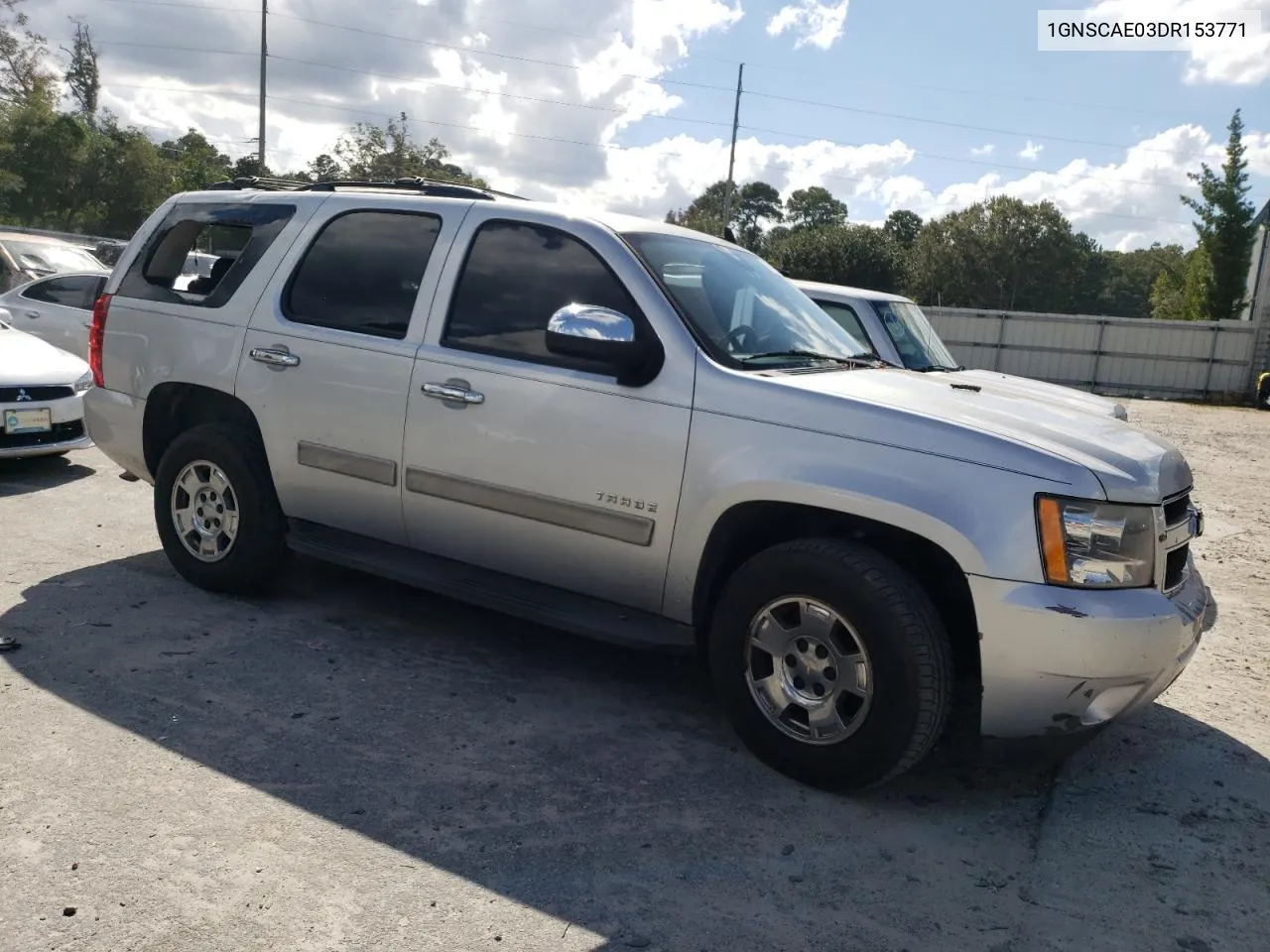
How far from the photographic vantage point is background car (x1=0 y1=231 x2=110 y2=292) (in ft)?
38.4

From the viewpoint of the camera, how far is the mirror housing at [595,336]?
3.65 meters

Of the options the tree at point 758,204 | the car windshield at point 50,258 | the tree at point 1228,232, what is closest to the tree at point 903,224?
the tree at point 758,204

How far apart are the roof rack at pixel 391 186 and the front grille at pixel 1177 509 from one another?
2.81 meters

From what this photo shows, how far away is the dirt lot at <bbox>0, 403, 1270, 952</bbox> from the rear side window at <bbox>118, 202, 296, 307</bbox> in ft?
4.95

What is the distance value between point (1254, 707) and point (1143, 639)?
188cm

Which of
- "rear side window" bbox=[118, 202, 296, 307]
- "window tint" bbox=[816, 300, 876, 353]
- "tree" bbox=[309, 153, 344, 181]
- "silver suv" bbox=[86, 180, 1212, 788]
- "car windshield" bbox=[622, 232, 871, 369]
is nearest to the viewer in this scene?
"silver suv" bbox=[86, 180, 1212, 788]

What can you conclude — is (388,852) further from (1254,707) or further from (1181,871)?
(1254,707)

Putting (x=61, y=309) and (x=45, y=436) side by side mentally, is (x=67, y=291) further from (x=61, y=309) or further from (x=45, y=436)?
(x=45, y=436)

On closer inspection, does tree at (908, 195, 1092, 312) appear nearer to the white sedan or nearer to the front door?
the white sedan

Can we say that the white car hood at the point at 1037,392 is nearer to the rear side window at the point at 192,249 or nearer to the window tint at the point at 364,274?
the window tint at the point at 364,274

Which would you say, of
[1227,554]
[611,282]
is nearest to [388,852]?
[611,282]

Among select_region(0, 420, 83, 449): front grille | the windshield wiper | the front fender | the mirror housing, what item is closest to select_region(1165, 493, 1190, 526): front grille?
the front fender

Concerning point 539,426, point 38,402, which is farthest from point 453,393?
point 38,402

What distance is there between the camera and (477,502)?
4.17 m
